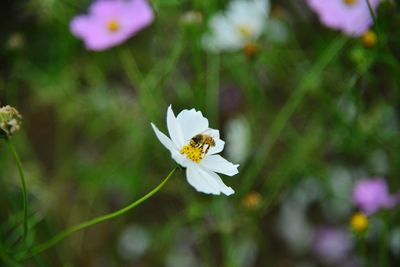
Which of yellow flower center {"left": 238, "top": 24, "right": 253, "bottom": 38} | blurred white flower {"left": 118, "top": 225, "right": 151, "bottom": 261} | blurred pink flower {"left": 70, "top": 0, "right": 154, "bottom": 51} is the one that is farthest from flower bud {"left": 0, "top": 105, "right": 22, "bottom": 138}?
blurred white flower {"left": 118, "top": 225, "right": 151, "bottom": 261}

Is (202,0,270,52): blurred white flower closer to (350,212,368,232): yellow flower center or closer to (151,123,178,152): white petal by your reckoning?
(350,212,368,232): yellow flower center

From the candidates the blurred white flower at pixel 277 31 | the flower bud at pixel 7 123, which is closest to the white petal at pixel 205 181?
the flower bud at pixel 7 123

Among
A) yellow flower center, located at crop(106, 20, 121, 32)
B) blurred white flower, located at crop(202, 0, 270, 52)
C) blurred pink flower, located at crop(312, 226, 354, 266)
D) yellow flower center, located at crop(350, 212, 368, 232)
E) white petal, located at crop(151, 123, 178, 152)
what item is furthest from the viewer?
blurred pink flower, located at crop(312, 226, 354, 266)

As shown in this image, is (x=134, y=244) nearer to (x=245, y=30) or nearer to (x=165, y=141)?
(x=245, y=30)

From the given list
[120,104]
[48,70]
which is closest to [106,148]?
[120,104]

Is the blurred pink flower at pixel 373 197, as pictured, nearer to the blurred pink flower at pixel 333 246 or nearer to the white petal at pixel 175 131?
the blurred pink flower at pixel 333 246

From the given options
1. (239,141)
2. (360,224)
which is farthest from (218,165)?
(239,141)
